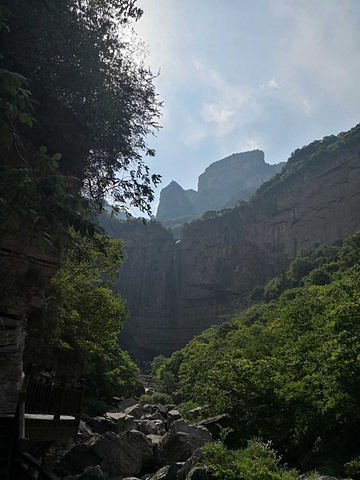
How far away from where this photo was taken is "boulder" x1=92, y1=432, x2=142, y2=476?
1130cm

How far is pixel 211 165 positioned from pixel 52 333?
154m

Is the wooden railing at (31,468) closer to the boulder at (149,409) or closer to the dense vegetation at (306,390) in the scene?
the dense vegetation at (306,390)

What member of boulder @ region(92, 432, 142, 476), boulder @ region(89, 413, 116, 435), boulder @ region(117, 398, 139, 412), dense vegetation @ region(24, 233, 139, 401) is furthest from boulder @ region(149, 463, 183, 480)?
boulder @ region(117, 398, 139, 412)

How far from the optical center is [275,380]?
12070mm

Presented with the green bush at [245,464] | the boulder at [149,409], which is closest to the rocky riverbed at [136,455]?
the green bush at [245,464]

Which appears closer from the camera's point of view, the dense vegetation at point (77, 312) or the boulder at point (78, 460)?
the boulder at point (78, 460)

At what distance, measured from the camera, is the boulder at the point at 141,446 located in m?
12.6

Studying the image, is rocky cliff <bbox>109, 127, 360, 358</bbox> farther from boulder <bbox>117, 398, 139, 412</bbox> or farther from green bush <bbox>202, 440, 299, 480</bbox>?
green bush <bbox>202, 440, 299, 480</bbox>

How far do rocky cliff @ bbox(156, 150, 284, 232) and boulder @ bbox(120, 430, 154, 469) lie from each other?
130 meters

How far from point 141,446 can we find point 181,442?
6.06ft

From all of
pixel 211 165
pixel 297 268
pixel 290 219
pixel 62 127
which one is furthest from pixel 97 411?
pixel 211 165

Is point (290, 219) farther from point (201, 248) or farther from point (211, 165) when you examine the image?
point (211, 165)

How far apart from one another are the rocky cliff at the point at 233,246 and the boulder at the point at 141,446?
5100cm

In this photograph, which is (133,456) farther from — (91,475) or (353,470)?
(353,470)
